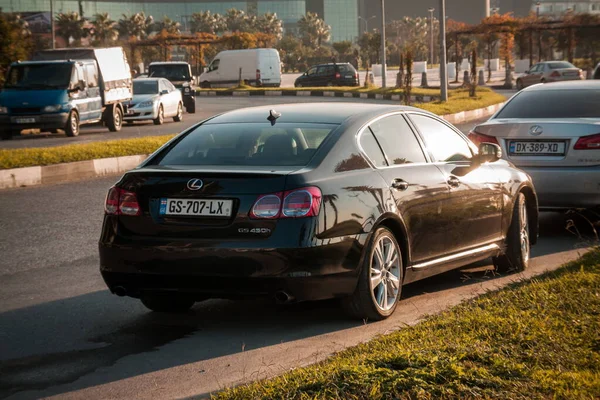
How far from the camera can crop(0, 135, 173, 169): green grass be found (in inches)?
692

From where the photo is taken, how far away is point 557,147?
1058 centimetres

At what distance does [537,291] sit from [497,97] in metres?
33.0

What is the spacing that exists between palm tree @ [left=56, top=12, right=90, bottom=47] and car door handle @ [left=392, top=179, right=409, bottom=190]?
103007 mm

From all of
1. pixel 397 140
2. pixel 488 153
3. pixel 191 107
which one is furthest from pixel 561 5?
pixel 397 140

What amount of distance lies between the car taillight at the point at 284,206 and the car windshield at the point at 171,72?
3898 cm

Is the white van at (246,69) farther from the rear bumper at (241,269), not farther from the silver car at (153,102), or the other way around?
the rear bumper at (241,269)

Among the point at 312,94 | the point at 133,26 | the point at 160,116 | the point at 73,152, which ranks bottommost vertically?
the point at 312,94

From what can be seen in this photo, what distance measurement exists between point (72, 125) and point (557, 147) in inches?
759

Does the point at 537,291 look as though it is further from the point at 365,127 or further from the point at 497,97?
the point at 497,97

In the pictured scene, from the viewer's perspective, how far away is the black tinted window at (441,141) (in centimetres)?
793

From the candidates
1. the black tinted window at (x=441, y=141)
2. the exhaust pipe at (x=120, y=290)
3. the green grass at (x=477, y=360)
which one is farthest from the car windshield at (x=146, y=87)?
the green grass at (x=477, y=360)

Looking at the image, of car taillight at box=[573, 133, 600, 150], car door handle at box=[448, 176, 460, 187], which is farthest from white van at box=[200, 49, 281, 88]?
car door handle at box=[448, 176, 460, 187]

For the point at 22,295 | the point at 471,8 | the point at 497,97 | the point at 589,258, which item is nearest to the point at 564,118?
the point at 589,258

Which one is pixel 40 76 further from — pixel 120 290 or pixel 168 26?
pixel 168 26
